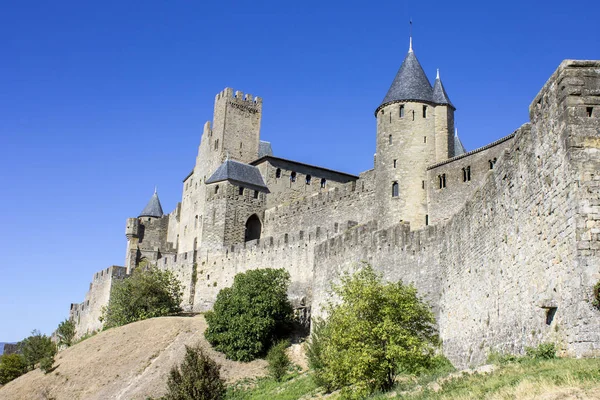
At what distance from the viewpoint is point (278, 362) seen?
33469mm

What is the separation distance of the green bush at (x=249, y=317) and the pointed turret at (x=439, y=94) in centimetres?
1483

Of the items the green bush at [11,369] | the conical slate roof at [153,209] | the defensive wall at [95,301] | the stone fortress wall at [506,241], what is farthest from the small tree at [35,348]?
the conical slate roof at [153,209]

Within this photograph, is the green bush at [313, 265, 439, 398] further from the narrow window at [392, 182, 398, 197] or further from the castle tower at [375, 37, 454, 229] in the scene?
the narrow window at [392, 182, 398, 197]

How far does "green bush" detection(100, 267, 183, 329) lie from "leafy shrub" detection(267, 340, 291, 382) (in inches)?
584

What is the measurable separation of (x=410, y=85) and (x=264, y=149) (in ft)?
85.2

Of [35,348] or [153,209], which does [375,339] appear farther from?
[153,209]

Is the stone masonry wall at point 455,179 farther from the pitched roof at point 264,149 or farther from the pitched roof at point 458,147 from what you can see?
the pitched roof at point 264,149

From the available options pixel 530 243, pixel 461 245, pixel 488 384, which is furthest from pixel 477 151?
pixel 488 384

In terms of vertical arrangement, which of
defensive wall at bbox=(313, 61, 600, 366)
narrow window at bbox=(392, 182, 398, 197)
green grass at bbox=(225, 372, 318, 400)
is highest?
narrow window at bbox=(392, 182, 398, 197)

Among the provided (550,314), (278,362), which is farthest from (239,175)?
(550,314)

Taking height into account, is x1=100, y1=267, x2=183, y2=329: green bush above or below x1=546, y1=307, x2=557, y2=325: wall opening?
above

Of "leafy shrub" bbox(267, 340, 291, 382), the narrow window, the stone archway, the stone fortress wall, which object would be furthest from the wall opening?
the stone archway

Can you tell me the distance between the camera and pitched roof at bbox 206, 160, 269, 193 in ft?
188

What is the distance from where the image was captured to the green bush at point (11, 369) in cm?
4841
